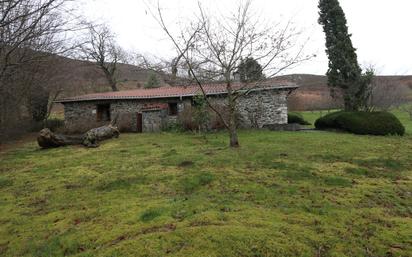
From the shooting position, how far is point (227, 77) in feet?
28.0

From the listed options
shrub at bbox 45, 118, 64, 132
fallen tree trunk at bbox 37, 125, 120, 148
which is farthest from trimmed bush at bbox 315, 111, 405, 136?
shrub at bbox 45, 118, 64, 132

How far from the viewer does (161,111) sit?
53.9 ft

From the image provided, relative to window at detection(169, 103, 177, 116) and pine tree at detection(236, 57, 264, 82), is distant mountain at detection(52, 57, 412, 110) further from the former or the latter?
pine tree at detection(236, 57, 264, 82)

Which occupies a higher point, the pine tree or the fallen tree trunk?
the pine tree

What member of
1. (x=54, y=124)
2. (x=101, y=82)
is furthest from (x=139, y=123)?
(x=101, y=82)

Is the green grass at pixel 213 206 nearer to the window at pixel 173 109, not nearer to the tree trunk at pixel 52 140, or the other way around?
the tree trunk at pixel 52 140

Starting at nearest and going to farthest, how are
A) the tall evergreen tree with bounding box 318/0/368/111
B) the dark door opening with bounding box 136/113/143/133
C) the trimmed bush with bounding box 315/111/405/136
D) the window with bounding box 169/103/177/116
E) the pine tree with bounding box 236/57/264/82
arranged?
the pine tree with bounding box 236/57/264/82 → the trimmed bush with bounding box 315/111/405/136 → the tall evergreen tree with bounding box 318/0/368/111 → the dark door opening with bounding box 136/113/143/133 → the window with bounding box 169/103/177/116

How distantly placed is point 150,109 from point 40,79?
20.1ft

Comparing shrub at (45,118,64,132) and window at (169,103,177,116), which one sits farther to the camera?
shrub at (45,118,64,132)

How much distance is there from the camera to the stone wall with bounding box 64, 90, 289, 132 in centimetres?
1589

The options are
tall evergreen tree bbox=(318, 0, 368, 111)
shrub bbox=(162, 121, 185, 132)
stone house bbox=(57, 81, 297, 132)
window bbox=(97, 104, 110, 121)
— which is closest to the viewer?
shrub bbox=(162, 121, 185, 132)

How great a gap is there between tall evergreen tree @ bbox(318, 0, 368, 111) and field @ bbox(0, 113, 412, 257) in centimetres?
951

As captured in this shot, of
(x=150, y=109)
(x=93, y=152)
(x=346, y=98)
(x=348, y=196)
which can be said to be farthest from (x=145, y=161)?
(x=346, y=98)

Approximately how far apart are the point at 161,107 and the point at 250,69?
9018 millimetres
